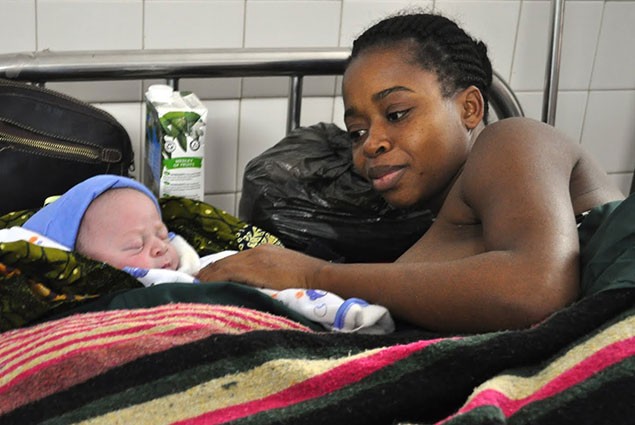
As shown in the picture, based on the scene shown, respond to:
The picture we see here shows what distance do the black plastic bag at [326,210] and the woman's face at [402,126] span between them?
0.27 meters

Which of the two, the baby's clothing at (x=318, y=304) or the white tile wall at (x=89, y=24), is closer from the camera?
the baby's clothing at (x=318, y=304)

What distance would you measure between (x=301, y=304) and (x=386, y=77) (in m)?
0.41

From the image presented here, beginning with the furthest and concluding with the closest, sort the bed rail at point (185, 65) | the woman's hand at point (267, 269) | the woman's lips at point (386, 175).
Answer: the bed rail at point (185, 65) → the woman's lips at point (386, 175) → the woman's hand at point (267, 269)

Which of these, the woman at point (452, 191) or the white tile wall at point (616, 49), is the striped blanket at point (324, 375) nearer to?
the woman at point (452, 191)

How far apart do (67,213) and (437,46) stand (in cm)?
66

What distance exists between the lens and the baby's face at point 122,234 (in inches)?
53.8

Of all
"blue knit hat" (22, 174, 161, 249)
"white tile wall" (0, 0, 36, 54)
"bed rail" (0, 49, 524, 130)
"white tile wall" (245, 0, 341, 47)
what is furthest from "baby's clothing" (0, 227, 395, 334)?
"white tile wall" (245, 0, 341, 47)

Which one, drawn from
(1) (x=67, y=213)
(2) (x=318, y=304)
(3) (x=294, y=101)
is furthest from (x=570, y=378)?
(3) (x=294, y=101)

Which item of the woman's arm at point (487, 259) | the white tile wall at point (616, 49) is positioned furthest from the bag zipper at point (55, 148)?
the white tile wall at point (616, 49)

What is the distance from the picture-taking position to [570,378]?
0.89m

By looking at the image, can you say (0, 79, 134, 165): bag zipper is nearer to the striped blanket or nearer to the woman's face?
the woman's face

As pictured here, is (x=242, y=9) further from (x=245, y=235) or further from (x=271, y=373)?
(x=271, y=373)

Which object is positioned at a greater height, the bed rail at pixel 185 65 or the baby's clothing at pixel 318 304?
the bed rail at pixel 185 65

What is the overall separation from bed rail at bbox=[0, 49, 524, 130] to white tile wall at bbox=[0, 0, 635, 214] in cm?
23
